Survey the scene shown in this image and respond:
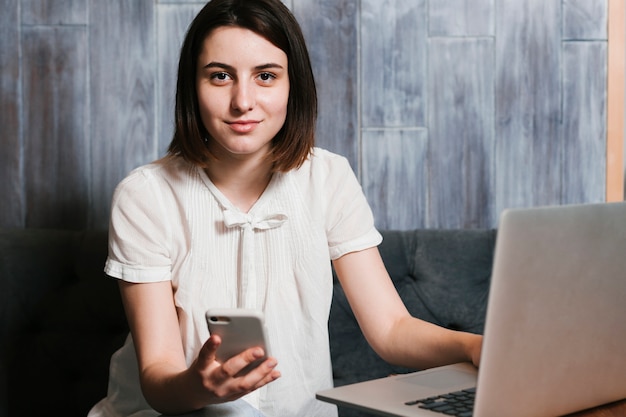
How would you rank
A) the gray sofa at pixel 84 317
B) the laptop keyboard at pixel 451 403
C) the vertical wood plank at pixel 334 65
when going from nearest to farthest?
the laptop keyboard at pixel 451 403
the gray sofa at pixel 84 317
the vertical wood plank at pixel 334 65

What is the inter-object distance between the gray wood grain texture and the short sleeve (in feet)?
1.49

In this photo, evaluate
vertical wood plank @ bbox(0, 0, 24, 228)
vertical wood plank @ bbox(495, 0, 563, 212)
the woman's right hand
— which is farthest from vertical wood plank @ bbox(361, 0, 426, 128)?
the woman's right hand

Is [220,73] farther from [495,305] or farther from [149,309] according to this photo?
[495,305]

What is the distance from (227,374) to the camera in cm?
100

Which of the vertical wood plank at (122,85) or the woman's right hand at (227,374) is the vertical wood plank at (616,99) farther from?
the woman's right hand at (227,374)

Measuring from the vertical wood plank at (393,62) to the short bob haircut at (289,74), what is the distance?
0.51 m

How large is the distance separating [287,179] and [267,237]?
0.42 ft

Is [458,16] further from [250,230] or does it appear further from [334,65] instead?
[250,230]

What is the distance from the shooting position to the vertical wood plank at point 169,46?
6.53 ft

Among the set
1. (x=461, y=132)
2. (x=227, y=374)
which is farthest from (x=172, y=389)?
(x=461, y=132)

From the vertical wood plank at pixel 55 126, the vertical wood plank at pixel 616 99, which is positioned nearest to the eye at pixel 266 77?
the vertical wood plank at pixel 55 126

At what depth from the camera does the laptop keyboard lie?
916 mm

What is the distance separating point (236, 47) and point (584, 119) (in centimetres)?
103

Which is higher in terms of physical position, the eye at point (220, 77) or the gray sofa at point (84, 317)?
the eye at point (220, 77)
